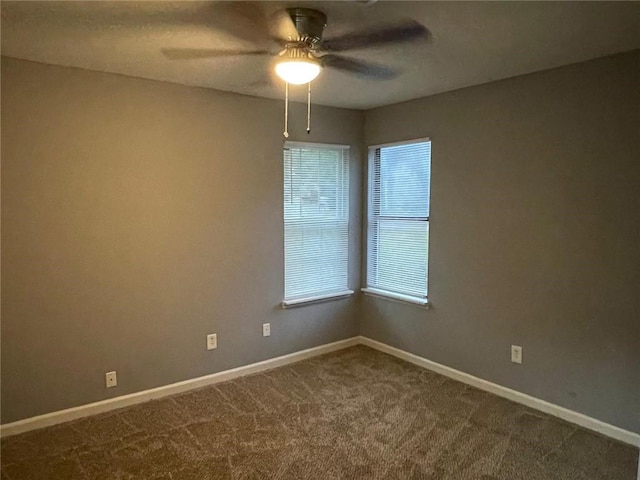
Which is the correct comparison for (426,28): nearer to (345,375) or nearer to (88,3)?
(88,3)

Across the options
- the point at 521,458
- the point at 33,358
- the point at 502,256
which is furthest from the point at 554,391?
the point at 33,358

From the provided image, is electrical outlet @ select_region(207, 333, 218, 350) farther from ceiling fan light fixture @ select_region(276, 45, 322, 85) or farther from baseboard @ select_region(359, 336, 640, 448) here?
ceiling fan light fixture @ select_region(276, 45, 322, 85)

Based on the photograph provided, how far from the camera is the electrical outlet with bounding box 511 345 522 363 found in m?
3.30

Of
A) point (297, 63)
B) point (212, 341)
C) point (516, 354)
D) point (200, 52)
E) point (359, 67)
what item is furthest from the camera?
point (212, 341)

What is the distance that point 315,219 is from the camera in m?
4.22

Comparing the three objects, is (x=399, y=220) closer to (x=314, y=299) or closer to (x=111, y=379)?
(x=314, y=299)

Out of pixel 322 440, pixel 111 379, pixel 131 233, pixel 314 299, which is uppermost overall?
pixel 131 233

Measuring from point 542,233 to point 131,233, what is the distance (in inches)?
112

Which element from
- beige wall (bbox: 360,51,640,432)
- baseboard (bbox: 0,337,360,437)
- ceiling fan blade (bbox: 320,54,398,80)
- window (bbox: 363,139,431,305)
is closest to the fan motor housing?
ceiling fan blade (bbox: 320,54,398,80)

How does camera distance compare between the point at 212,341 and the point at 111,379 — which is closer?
the point at 111,379

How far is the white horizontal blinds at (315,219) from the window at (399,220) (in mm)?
272

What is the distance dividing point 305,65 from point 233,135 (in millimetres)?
1516

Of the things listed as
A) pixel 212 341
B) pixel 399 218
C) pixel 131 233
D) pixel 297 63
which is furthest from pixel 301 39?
pixel 212 341

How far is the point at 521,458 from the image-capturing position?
8.58 feet
